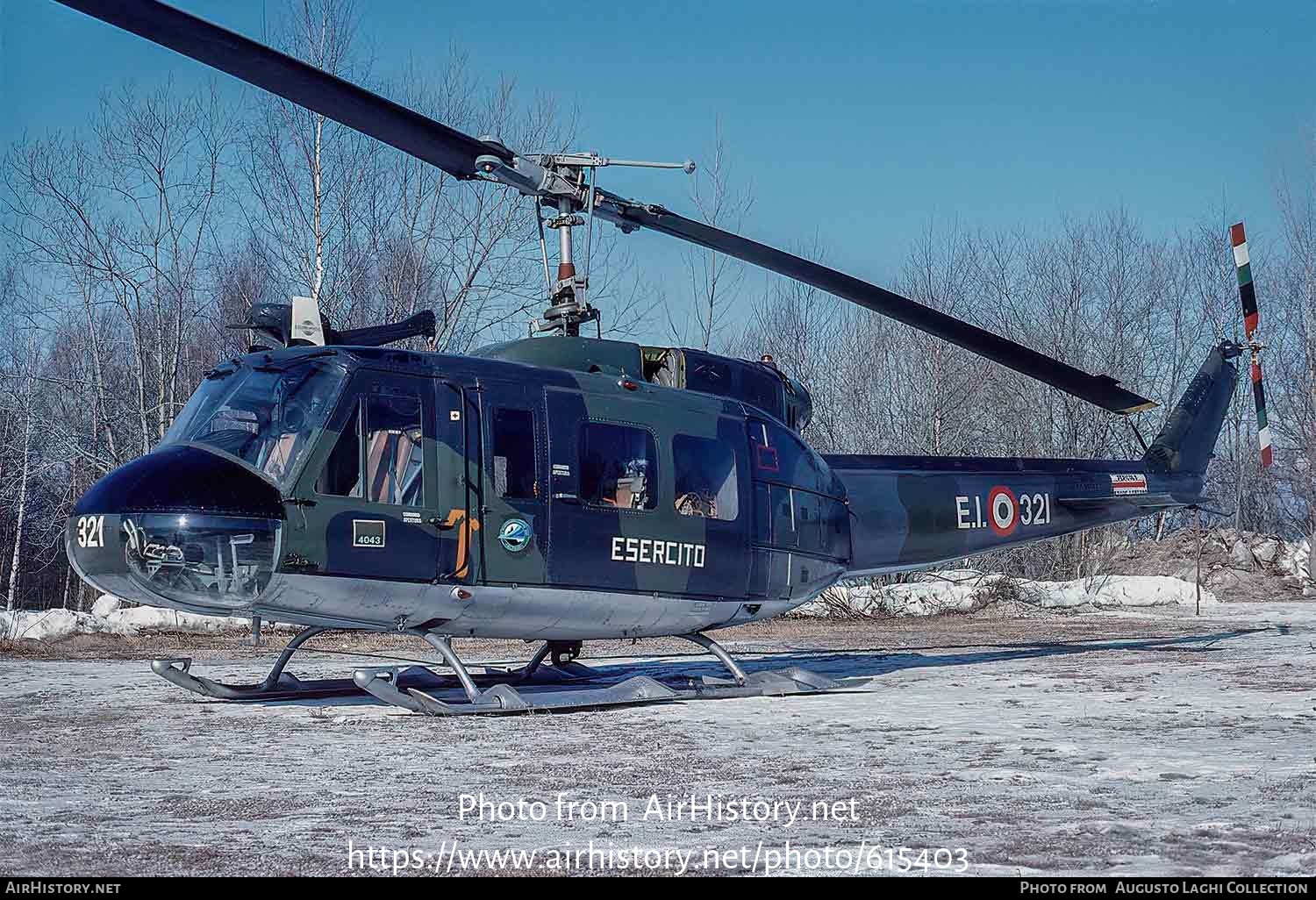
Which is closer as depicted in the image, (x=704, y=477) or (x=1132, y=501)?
(x=704, y=477)

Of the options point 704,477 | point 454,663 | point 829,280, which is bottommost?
point 454,663

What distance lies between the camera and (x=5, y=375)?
2261 cm

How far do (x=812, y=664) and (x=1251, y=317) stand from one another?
5981 millimetres

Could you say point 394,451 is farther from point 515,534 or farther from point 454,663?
point 454,663

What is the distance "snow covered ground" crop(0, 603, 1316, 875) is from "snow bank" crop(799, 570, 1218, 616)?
11774 mm

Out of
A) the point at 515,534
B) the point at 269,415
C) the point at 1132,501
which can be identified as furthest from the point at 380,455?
the point at 1132,501

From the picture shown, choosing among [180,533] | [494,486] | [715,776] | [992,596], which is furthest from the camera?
[992,596]

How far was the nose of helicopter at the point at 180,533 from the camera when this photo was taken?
6.65 metres

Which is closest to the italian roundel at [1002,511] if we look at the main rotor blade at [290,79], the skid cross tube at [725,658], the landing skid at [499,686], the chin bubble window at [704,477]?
the landing skid at [499,686]

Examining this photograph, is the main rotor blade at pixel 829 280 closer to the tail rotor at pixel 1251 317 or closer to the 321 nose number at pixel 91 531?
the tail rotor at pixel 1251 317

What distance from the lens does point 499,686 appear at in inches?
303

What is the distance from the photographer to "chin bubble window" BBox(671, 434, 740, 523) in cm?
870

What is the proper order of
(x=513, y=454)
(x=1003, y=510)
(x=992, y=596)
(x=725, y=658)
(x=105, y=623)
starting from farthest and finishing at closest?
(x=992, y=596) < (x=105, y=623) < (x=1003, y=510) < (x=725, y=658) < (x=513, y=454)

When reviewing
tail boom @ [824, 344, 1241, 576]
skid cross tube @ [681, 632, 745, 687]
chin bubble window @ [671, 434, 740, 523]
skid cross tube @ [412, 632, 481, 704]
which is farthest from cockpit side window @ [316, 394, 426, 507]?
tail boom @ [824, 344, 1241, 576]
